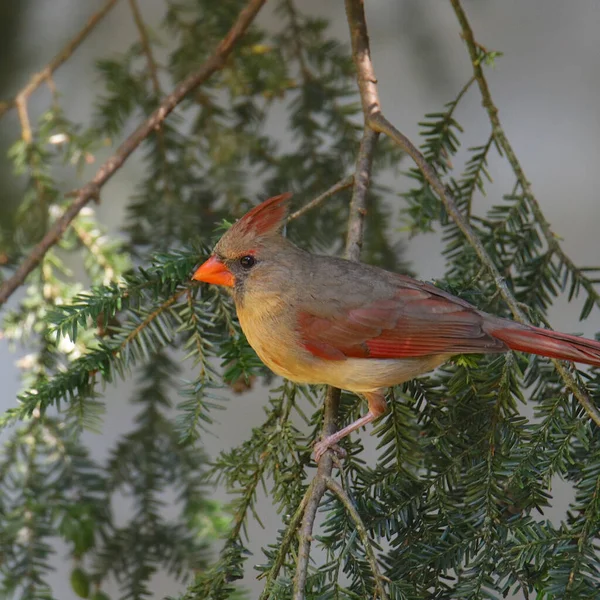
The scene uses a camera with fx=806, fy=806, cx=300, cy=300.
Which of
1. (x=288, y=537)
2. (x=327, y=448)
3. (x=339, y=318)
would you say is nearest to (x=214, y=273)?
(x=339, y=318)

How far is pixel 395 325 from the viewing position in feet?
3.83

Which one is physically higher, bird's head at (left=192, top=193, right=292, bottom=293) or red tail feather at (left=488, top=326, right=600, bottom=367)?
bird's head at (left=192, top=193, right=292, bottom=293)

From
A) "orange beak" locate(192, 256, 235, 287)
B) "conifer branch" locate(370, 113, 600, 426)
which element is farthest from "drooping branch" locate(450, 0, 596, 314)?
"orange beak" locate(192, 256, 235, 287)

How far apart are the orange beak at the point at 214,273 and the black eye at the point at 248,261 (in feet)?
0.11

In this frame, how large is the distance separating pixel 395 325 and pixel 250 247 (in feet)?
0.86

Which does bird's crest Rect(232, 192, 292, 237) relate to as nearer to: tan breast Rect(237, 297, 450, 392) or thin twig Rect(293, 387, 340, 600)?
tan breast Rect(237, 297, 450, 392)

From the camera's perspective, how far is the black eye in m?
1.26

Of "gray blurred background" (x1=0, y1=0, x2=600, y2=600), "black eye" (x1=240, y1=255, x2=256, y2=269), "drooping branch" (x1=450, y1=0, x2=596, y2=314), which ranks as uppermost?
"gray blurred background" (x1=0, y1=0, x2=600, y2=600)

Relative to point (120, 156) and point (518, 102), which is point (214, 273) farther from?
point (518, 102)

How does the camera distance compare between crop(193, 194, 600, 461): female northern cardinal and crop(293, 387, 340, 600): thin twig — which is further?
crop(193, 194, 600, 461): female northern cardinal

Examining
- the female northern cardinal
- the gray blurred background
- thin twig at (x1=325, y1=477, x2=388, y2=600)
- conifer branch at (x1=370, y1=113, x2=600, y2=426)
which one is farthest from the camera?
the gray blurred background

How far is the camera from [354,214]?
122 cm

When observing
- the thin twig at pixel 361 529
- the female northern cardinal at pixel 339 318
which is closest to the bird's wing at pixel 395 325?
the female northern cardinal at pixel 339 318

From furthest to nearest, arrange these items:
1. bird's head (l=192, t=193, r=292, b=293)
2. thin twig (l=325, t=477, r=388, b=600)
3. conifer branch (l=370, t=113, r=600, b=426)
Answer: bird's head (l=192, t=193, r=292, b=293) → conifer branch (l=370, t=113, r=600, b=426) → thin twig (l=325, t=477, r=388, b=600)
